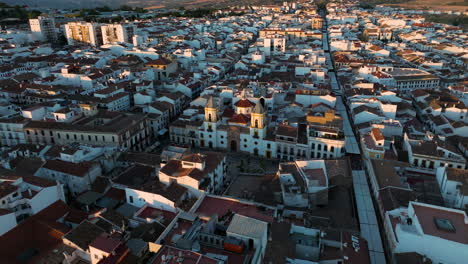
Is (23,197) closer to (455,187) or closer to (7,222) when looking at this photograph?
(7,222)

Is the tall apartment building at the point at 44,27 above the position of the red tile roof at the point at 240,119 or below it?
above

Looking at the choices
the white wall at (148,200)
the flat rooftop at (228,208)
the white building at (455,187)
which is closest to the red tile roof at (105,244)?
the white wall at (148,200)

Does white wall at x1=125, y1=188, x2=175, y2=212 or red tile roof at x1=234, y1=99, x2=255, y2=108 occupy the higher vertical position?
red tile roof at x1=234, y1=99, x2=255, y2=108

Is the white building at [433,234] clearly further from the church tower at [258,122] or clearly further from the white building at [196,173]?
the church tower at [258,122]

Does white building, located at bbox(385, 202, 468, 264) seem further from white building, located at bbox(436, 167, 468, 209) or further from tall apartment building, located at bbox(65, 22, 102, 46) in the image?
tall apartment building, located at bbox(65, 22, 102, 46)

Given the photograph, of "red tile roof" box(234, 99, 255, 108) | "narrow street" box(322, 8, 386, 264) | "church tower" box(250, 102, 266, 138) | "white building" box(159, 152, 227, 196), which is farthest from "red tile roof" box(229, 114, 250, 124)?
"narrow street" box(322, 8, 386, 264)

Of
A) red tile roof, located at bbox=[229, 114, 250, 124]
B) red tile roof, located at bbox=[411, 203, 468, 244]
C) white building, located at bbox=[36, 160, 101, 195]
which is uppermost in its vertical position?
red tile roof, located at bbox=[229, 114, 250, 124]

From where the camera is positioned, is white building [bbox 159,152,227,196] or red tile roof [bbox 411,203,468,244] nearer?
red tile roof [bbox 411,203,468,244]
